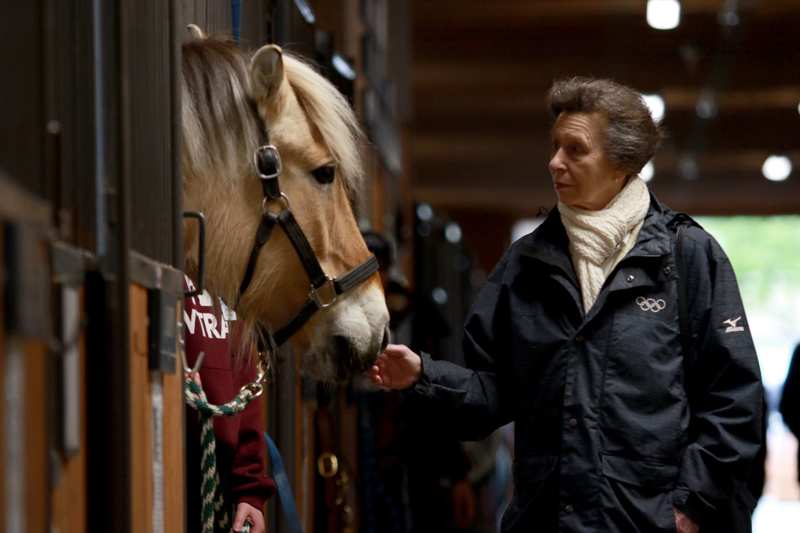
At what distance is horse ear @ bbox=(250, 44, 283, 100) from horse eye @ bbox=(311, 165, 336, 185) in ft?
0.60

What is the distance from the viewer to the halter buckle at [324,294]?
289cm

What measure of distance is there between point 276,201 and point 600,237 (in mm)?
644

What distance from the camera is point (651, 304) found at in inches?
111

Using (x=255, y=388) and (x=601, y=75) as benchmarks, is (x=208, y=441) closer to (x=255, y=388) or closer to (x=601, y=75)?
(x=255, y=388)

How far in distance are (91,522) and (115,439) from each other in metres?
0.13

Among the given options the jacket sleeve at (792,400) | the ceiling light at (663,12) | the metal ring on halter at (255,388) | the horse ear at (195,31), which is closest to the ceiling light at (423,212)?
the ceiling light at (663,12)

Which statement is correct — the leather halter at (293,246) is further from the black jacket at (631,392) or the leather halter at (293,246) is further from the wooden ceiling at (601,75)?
the wooden ceiling at (601,75)

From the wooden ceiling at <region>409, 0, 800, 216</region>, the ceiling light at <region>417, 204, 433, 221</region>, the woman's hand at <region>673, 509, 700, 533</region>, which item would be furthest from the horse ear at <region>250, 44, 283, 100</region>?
the wooden ceiling at <region>409, 0, 800, 216</region>

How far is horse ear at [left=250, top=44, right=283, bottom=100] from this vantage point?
2818mm

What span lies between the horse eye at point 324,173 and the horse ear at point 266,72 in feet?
0.60

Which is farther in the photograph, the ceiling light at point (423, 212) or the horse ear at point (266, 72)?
the ceiling light at point (423, 212)

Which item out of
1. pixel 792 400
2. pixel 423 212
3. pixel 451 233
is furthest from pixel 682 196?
pixel 792 400

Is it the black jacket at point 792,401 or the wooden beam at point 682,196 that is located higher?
the wooden beam at point 682,196

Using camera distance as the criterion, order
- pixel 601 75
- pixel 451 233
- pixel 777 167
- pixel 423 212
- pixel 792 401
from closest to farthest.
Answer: pixel 792 401 → pixel 423 212 → pixel 451 233 → pixel 601 75 → pixel 777 167
